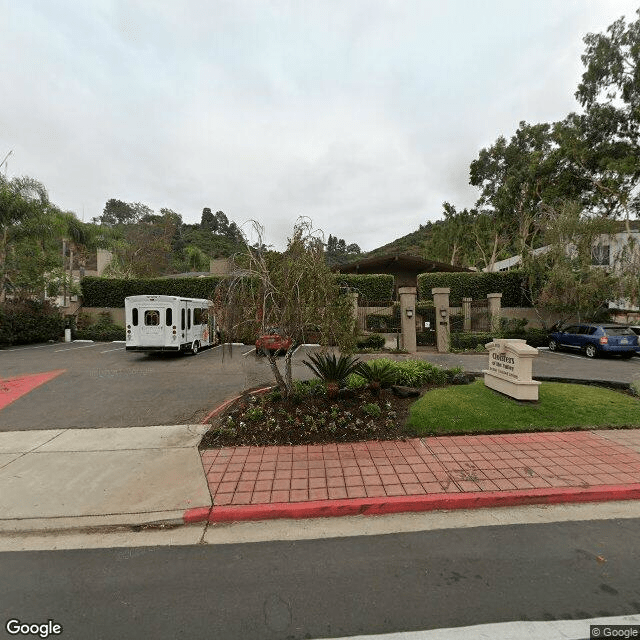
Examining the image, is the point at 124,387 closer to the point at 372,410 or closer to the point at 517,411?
the point at 372,410

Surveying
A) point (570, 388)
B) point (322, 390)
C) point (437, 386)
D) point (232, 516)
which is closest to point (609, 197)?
point (570, 388)

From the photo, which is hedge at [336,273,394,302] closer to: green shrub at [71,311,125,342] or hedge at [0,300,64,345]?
green shrub at [71,311,125,342]

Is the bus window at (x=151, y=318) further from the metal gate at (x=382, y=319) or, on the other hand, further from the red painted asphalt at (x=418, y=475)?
the red painted asphalt at (x=418, y=475)

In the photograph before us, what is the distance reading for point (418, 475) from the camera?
A: 4551 millimetres

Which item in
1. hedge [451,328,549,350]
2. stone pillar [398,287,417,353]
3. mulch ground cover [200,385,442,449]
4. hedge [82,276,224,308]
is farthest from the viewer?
hedge [82,276,224,308]

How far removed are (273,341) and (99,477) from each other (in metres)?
3.25

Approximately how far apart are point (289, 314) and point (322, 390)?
192 centimetres

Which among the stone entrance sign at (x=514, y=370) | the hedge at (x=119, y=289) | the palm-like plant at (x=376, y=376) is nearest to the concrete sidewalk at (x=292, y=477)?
the stone entrance sign at (x=514, y=370)

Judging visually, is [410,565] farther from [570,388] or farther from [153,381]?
[153,381]

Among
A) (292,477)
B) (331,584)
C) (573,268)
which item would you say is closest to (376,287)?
(573,268)

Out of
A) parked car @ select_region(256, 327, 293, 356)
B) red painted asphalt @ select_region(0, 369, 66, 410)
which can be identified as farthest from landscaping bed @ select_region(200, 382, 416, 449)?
red painted asphalt @ select_region(0, 369, 66, 410)

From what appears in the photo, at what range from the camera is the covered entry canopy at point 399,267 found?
24828mm

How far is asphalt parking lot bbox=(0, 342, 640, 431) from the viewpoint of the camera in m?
7.28

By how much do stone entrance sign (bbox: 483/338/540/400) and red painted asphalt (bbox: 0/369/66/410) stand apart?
11065 millimetres
